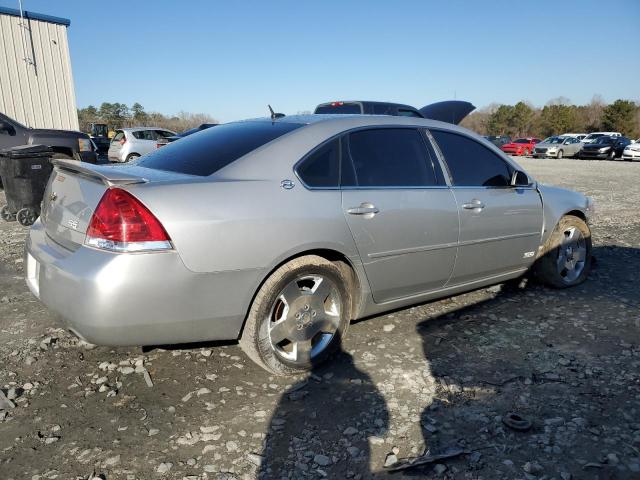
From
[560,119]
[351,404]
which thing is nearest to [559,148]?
[560,119]

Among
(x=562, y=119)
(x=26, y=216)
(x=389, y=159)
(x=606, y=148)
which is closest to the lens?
(x=389, y=159)

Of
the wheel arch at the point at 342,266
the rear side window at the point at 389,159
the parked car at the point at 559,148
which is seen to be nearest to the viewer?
the wheel arch at the point at 342,266

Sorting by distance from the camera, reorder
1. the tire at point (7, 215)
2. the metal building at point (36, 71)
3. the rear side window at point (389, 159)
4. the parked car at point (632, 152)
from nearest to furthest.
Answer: the rear side window at point (389, 159) < the tire at point (7, 215) < the metal building at point (36, 71) < the parked car at point (632, 152)

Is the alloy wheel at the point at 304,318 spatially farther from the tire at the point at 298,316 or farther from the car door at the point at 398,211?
the car door at the point at 398,211

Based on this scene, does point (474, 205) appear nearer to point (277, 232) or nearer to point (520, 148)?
point (277, 232)

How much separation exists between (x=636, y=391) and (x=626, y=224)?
6430mm

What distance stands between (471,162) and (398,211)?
1042 mm

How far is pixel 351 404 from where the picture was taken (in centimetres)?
269

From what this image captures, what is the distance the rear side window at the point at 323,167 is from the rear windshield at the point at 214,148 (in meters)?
0.27

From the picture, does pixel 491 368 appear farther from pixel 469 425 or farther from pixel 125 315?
pixel 125 315

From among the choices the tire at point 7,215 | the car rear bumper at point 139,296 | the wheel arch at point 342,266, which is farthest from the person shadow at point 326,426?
the tire at point 7,215

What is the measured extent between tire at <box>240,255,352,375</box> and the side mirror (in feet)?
6.04

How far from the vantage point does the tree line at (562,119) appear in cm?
4984

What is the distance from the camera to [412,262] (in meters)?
3.35
